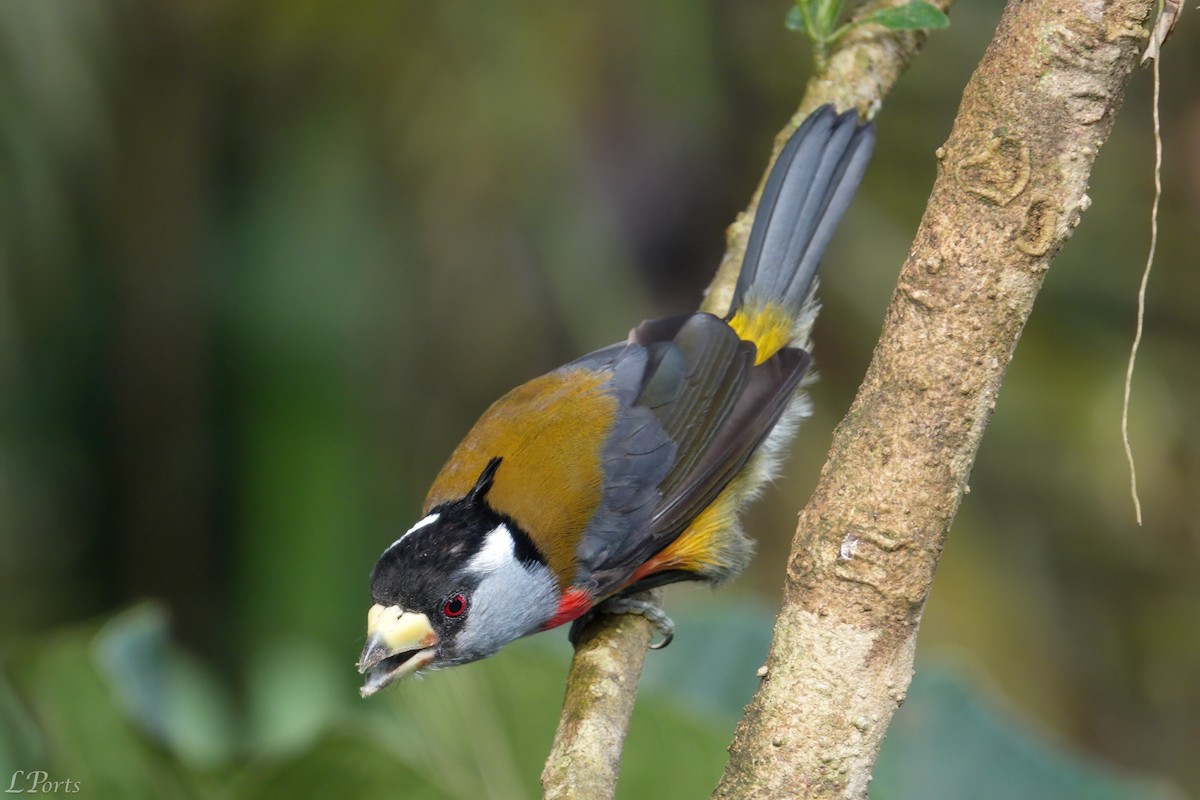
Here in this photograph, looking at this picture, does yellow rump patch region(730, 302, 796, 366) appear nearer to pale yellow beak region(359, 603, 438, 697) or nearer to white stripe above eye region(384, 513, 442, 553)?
white stripe above eye region(384, 513, 442, 553)

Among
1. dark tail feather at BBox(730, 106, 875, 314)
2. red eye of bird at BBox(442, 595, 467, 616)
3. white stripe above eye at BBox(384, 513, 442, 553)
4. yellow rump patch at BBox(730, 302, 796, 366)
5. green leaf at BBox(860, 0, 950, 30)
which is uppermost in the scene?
green leaf at BBox(860, 0, 950, 30)

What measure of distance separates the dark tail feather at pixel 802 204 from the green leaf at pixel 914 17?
432 mm

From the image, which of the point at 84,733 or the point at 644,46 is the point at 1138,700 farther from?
the point at 84,733

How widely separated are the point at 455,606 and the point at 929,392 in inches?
39.1

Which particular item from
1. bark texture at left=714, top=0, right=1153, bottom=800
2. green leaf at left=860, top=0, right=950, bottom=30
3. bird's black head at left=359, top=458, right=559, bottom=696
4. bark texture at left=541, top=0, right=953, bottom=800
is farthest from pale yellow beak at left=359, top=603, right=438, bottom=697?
green leaf at left=860, top=0, right=950, bottom=30

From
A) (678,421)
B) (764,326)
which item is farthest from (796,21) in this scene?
(678,421)

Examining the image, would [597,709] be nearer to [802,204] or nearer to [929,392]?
[929,392]

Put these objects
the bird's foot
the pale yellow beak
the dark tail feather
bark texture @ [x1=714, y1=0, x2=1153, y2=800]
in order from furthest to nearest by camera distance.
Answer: the dark tail feather → the bird's foot → the pale yellow beak → bark texture @ [x1=714, y1=0, x2=1153, y2=800]

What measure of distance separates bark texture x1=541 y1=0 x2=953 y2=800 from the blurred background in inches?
62.4

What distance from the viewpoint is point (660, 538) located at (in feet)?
8.16

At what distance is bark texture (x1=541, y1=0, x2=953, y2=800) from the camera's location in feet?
6.06

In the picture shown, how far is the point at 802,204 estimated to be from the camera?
2.74 m

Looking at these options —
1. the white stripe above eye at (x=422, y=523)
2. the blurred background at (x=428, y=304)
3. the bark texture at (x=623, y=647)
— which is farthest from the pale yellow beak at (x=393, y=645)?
the blurred background at (x=428, y=304)

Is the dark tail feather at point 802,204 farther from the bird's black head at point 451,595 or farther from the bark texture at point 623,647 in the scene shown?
the bird's black head at point 451,595
